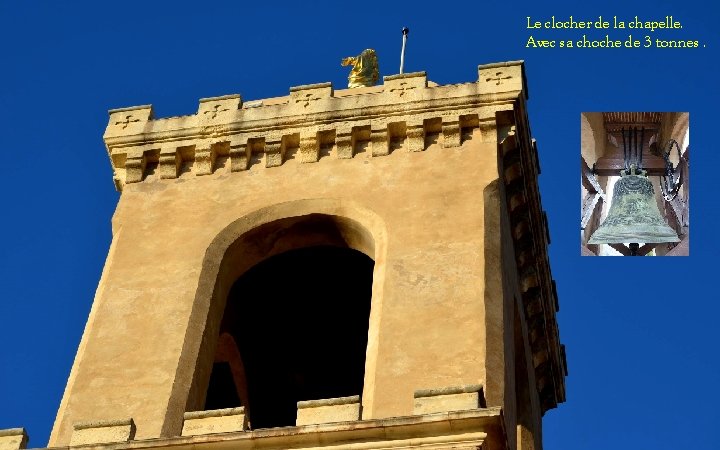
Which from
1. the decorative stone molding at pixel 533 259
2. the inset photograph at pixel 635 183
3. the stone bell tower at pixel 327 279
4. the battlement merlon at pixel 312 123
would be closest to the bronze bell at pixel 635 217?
the inset photograph at pixel 635 183

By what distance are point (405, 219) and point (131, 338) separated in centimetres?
447

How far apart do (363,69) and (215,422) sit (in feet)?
37.4

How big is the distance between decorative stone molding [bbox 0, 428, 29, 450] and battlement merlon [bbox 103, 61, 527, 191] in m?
6.95

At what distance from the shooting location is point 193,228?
95.1ft

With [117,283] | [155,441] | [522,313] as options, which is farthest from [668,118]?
[155,441]

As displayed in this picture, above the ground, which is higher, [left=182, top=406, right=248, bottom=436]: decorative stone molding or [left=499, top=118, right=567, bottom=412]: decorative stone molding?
[left=499, top=118, right=567, bottom=412]: decorative stone molding

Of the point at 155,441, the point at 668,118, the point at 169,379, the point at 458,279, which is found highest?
the point at 668,118

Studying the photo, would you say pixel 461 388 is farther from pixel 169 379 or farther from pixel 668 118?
pixel 668 118

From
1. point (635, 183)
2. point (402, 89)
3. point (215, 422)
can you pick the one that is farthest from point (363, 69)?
point (215, 422)

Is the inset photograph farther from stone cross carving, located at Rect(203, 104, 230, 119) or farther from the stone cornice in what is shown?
the stone cornice

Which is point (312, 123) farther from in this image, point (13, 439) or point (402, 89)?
point (13, 439)

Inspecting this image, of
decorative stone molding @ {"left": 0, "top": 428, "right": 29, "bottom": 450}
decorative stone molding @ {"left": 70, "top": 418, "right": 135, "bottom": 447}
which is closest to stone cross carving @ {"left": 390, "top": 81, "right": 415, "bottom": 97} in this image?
decorative stone molding @ {"left": 70, "top": 418, "right": 135, "bottom": 447}

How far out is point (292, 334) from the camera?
3288cm

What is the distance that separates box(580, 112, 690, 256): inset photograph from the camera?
35.1 m
